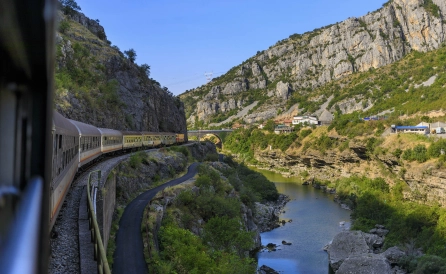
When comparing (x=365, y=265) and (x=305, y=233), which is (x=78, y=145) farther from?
(x=305, y=233)

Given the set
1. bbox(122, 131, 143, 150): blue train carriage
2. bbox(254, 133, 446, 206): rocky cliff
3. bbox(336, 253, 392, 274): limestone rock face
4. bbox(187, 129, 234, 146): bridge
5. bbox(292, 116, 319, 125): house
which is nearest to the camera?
bbox(336, 253, 392, 274): limestone rock face

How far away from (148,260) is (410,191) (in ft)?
126

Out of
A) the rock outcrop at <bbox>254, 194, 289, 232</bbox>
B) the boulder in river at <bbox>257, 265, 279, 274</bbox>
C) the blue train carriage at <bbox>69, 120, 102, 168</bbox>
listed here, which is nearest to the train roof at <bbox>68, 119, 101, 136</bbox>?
the blue train carriage at <bbox>69, 120, 102, 168</bbox>

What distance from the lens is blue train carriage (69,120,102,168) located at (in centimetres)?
1669

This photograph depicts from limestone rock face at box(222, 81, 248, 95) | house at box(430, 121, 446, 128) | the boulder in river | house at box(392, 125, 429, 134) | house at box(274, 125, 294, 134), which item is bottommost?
the boulder in river

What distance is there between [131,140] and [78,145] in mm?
19079

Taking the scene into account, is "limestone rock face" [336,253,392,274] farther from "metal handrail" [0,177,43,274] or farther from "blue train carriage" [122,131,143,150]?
"metal handrail" [0,177,43,274]

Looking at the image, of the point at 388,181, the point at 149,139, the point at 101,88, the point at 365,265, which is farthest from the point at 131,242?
the point at 388,181

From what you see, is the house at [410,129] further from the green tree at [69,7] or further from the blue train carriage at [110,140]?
the green tree at [69,7]

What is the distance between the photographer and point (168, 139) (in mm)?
50875

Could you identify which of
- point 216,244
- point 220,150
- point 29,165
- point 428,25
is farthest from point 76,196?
point 428,25

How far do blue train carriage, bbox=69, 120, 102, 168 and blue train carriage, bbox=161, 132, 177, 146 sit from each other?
79.4 feet

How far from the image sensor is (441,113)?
6225cm

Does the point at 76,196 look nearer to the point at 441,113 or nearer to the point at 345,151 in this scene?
the point at 345,151
